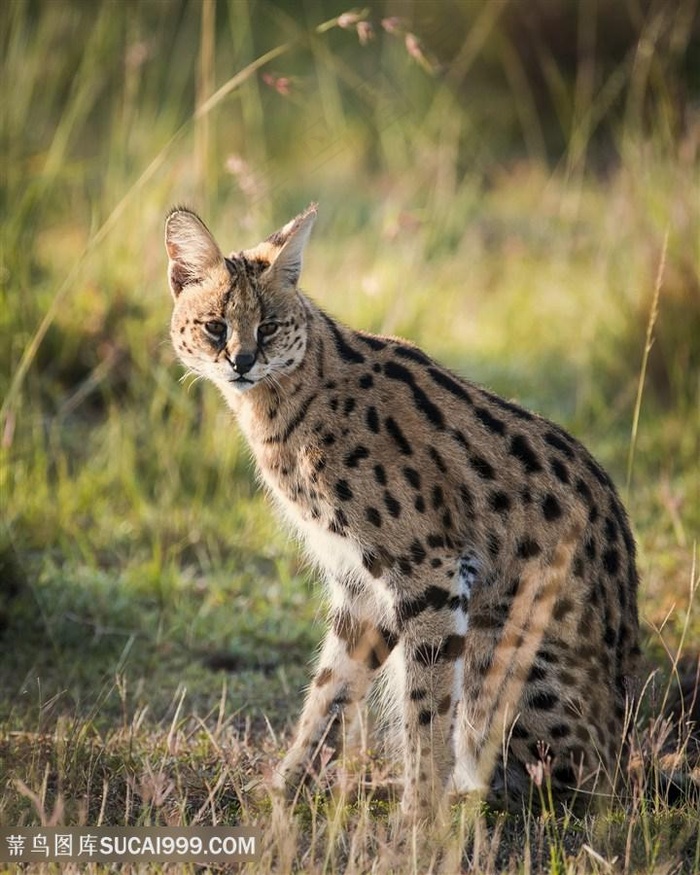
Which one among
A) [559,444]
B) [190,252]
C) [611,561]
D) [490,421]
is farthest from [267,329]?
[611,561]

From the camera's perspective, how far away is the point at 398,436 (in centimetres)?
450

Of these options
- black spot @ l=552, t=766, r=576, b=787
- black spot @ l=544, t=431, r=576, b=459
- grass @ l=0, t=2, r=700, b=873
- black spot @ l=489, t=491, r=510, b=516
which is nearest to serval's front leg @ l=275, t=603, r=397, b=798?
grass @ l=0, t=2, r=700, b=873

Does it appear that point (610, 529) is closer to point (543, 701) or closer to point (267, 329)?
point (543, 701)

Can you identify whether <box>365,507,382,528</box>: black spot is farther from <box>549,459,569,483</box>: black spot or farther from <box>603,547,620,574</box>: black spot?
<box>603,547,620,574</box>: black spot

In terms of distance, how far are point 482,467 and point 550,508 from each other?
0.25 meters

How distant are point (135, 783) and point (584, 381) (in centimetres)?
450

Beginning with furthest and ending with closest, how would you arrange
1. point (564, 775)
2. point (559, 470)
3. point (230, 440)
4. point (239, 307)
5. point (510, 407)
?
point (230, 440), point (510, 407), point (559, 470), point (239, 307), point (564, 775)

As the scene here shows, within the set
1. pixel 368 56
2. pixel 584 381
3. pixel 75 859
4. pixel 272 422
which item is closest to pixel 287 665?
pixel 272 422

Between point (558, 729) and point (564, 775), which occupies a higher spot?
point (558, 729)

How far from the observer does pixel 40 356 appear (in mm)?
7457

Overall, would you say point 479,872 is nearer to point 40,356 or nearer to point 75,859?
point 75,859

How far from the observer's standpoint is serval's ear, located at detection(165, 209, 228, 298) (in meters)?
4.56

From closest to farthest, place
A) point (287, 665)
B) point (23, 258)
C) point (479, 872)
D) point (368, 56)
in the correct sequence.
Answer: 1. point (479, 872)
2. point (287, 665)
3. point (23, 258)
4. point (368, 56)

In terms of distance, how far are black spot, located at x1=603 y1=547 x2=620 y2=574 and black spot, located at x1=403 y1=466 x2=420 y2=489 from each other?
2.15ft
